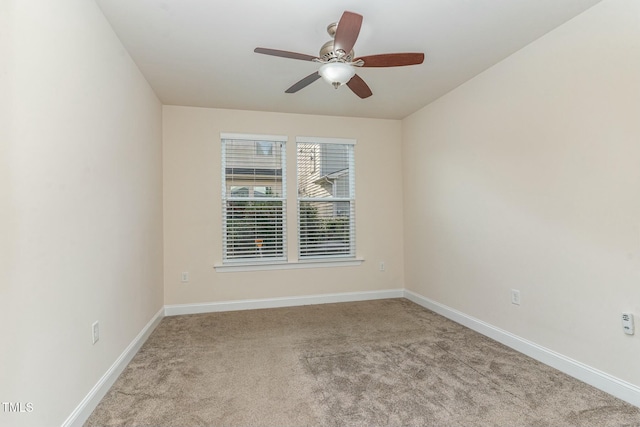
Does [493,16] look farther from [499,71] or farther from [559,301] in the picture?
[559,301]

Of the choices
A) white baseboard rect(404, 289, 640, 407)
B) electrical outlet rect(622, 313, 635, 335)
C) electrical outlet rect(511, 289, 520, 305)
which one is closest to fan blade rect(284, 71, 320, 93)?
electrical outlet rect(511, 289, 520, 305)

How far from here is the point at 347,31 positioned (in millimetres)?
1871

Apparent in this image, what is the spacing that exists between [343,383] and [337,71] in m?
2.15

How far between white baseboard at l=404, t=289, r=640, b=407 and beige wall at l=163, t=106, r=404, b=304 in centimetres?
135

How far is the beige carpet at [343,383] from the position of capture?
6.15 ft

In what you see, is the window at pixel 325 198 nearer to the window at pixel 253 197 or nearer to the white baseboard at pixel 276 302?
the window at pixel 253 197

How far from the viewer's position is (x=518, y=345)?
2.76 metres

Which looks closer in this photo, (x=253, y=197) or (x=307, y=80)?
(x=307, y=80)

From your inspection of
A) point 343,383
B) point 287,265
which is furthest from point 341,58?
point 287,265

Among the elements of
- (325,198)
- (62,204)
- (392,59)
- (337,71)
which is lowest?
(62,204)

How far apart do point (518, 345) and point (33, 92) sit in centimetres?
368

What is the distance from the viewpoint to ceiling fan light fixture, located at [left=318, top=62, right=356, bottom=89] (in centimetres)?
213

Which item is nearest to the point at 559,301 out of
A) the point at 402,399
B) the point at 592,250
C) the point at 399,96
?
the point at 592,250

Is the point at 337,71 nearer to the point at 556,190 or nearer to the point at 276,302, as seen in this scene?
the point at 556,190
